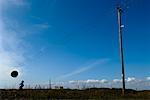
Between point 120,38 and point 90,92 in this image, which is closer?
point 90,92

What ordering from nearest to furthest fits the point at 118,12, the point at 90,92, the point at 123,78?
1. the point at 90,92
2. the point at 123,78
3. the point at 118,12

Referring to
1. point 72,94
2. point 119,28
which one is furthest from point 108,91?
point 119,28

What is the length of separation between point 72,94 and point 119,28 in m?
11.8

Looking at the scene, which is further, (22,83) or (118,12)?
(118,12)

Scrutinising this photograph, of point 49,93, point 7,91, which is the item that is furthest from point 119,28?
point 7,91

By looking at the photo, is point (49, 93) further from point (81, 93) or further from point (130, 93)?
point (130, 93)

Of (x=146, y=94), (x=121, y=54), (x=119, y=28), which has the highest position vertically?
(x=119, y=28)

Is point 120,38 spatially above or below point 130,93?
above

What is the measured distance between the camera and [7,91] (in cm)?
3541

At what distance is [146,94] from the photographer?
37.8 m

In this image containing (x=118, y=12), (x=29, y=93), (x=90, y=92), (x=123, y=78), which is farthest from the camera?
(x=118, y=12)

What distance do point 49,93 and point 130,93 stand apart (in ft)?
32.6

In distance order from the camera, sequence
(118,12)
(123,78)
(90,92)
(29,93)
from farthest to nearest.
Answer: (118,12) < (123,78) < (90,92) < (29,93)

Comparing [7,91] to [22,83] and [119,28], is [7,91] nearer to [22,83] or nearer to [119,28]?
[22,83]
